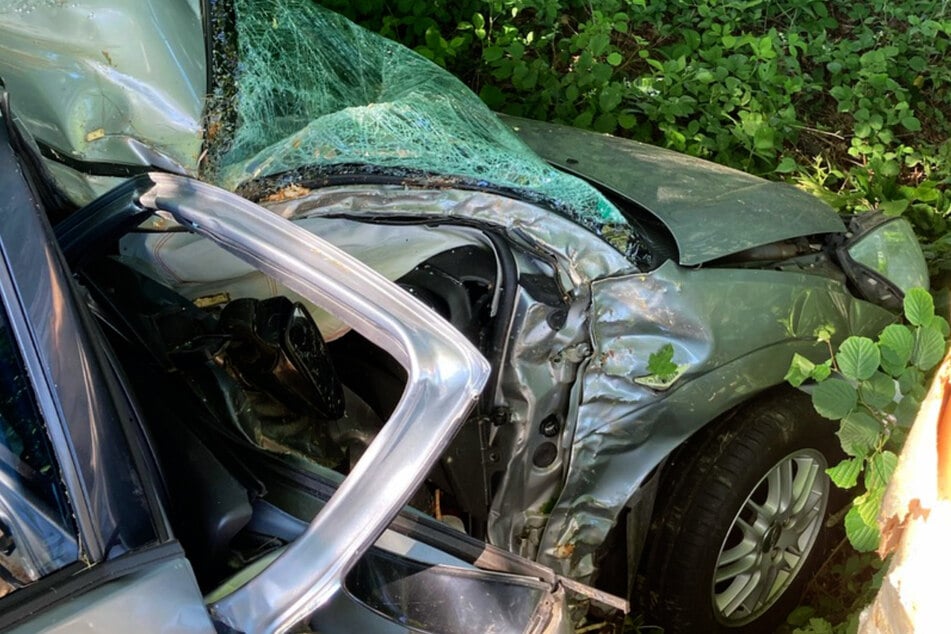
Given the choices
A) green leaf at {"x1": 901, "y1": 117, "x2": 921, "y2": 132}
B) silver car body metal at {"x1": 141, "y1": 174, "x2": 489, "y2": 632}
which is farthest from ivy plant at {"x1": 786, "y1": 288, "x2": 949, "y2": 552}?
green leaf at {"x1": 901, "y1": 117, "x2": 921, "y2": 132}

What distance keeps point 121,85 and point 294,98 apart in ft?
1.33

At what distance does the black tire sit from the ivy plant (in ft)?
1.25

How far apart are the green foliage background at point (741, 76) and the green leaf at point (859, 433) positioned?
1817mm

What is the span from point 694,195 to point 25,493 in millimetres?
1712

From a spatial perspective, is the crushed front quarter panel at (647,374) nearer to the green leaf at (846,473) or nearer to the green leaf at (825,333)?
the green leaf at (825,333)

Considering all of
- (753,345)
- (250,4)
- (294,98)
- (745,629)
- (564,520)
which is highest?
(250,4)

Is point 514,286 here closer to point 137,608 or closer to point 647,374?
point 647,374

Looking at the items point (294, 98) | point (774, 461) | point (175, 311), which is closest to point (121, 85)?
point (294, 98)

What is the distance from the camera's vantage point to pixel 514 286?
195 cm

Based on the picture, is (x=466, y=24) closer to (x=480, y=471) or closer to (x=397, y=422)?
(x=480, y=471)

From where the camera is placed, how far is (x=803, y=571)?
236 centimetres

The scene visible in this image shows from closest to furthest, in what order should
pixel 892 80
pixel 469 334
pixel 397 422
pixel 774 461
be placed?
pixel 397 422 < pixel 469 334 < pixel 774 461 < pixel 892 80

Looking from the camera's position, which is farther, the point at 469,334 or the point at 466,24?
the point at 466,24

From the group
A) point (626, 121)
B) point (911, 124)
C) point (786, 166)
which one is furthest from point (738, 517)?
point (911, 124)
